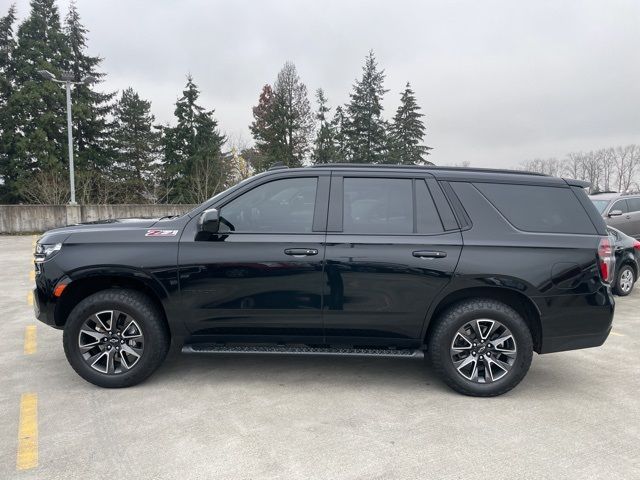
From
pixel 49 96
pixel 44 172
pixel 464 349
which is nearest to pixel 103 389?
pixel 464 349

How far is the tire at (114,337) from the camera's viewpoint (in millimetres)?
3809

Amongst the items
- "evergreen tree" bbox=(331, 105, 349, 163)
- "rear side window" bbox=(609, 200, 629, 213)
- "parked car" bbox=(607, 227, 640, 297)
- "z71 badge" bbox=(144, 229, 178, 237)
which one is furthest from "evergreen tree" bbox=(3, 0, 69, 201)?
"parked car" bbox=(607, 227, 640, 297)

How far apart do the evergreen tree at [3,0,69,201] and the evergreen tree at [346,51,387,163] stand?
22.5m

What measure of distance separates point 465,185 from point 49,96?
3631 cm

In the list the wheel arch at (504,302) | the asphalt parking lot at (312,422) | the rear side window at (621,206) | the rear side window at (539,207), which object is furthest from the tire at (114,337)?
the rear side window at (621,206)

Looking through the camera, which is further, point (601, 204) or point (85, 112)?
point (85, 112)

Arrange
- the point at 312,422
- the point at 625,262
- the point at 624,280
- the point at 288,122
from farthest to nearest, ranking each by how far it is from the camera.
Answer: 1. the point at 288,122
2. the point at 624,280
3. the point at 625,262
4. the point at 312,422

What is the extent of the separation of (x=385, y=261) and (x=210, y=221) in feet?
4.91

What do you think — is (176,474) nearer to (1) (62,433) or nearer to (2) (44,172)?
(1) (62,433)

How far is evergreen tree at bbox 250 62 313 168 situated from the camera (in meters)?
39.3

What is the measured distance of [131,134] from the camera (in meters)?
39.8

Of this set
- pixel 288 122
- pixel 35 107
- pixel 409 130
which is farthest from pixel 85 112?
pixel 409 130

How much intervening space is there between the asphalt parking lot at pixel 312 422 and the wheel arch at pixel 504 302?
1.85 ft

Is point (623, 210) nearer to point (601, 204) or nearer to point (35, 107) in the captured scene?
point (601, 204)
